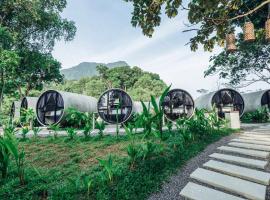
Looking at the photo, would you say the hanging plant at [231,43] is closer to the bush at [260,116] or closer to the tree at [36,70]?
the bush at [260,116]

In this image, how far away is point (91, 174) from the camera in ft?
12.6

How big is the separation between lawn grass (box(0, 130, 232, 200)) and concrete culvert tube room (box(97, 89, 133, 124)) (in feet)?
27.5

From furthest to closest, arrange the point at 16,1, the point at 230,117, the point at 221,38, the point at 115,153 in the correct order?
the point at 16,1 → the point at 230,117 → the point at 115,153 → the point at 221,38

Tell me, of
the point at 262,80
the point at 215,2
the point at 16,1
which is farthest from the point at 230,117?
the point at 16,1

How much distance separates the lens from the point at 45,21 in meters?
20.2

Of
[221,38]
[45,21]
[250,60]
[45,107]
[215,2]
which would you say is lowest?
[45,107]

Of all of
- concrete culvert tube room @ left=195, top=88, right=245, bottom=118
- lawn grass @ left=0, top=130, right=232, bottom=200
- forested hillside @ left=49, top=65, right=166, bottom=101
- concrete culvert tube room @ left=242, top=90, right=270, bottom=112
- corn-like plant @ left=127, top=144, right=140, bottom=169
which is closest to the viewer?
lawn grass @ left=0, top=130, right=232, bottom=200

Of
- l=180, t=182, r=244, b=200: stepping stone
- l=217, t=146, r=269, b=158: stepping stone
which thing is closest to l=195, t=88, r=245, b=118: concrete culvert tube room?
l=217, t=146, r=269, b=158: stepping stone

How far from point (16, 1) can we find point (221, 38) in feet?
60.6

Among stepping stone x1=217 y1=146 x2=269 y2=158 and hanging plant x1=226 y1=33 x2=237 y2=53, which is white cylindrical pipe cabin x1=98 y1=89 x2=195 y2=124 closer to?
stepping stone x1=217 y1=146 x2=269 y2=158

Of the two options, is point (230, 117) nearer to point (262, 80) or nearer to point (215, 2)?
point (215, 2)

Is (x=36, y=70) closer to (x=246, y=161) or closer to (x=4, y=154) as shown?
(x=4, y=154)

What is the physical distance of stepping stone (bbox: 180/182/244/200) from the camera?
2918mm

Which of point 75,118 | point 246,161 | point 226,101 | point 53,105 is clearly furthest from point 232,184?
point 226,101
